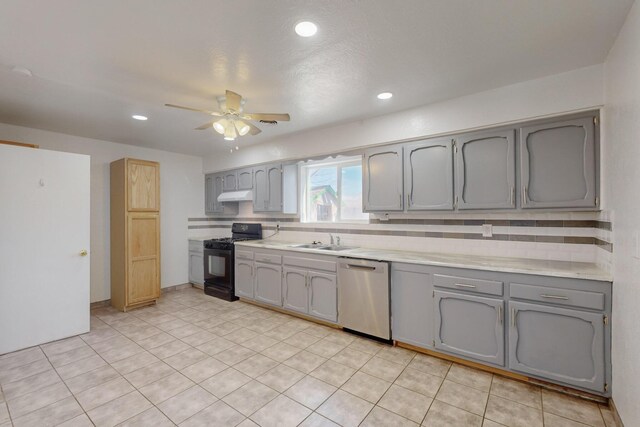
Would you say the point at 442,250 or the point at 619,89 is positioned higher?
the point at 619,89

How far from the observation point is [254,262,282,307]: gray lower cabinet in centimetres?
393

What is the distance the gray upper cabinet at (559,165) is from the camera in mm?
2250

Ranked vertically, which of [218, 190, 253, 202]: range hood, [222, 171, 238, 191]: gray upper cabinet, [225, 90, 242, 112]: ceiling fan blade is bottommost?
[218, 190, 253, 202]: range hood

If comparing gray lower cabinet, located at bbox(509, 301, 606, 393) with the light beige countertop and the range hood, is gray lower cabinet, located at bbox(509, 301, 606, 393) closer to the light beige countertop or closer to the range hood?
the light beige countertop

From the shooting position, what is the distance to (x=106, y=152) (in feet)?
14.6

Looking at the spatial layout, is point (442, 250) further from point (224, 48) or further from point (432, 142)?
point (224, 48)

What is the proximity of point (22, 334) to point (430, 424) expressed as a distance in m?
3.92

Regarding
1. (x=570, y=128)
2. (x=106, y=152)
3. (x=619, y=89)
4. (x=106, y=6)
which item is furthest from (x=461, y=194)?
(x=106, y=152)

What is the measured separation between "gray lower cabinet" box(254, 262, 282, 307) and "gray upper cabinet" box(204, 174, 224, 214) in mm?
1764

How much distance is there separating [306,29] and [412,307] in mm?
2482

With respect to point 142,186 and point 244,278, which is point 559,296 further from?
point 142,186

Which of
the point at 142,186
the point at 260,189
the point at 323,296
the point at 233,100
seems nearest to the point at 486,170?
the point at 323,296

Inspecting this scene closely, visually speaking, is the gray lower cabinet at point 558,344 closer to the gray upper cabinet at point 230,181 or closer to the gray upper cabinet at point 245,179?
the gray upper cabinet at point 245,179

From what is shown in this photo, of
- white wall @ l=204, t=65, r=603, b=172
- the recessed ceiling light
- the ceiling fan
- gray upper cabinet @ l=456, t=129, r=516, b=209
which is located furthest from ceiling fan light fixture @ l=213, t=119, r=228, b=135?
gray upper cabinet @ l=456, t=129, r=516, b=209
